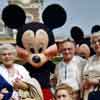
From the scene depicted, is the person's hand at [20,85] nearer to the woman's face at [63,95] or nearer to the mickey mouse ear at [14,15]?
the woman's face at [63,95]

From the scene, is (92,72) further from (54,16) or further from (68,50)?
(54,16)

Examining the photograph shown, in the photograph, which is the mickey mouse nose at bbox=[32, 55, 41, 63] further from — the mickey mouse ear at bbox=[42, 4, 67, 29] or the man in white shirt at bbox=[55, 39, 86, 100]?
the mickey mouse ear at bbox=[42, 4, 67, 29]

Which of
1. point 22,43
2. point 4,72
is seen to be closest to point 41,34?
point 22,43

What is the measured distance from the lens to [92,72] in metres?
3.23

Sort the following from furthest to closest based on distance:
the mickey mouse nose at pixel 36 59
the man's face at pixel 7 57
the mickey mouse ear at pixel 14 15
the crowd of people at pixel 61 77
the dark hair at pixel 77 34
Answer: the dark hair at pixel 77 34, the mickey mouse ear at pixel 14 15, the mickey mouse nose at pixel 36 59, the man's face at pixel 7 57, the crowd of people at pixel 61 77

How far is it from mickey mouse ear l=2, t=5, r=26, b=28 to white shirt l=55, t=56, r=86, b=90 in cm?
50

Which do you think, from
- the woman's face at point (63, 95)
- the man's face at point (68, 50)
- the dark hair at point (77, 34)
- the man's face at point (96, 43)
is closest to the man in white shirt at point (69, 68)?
the man's face at point (68, 50)

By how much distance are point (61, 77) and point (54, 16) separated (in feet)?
1.83

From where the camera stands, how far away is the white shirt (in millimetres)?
3336

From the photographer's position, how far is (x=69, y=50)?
11.2ft

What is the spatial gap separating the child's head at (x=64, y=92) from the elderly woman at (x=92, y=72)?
116 millimetres

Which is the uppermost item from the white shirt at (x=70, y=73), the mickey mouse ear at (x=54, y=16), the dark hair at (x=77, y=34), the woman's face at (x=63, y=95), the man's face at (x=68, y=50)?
the mickey mouse ear at (x=54, y=16)

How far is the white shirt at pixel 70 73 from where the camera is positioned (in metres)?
3.34

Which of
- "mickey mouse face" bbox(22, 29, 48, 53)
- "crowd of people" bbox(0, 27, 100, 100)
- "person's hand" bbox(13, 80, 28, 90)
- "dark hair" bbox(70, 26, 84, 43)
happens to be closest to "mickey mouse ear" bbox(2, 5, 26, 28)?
"mickey mouse face" bbox(22, 29, 48, 53)
